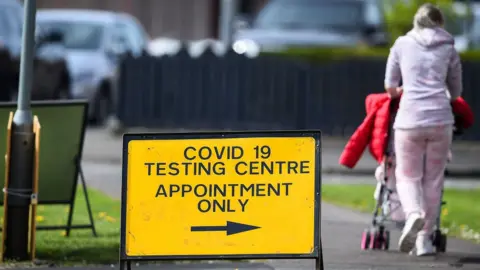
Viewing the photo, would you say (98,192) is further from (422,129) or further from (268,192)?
(268,192)

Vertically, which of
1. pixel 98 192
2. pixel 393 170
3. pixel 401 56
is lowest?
pixel 98 192

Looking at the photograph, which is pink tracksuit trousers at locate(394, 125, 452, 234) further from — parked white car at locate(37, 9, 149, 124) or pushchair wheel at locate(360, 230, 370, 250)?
parked white car at locate(37, 9, 149, 124)

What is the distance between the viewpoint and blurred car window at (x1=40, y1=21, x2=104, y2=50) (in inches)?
965

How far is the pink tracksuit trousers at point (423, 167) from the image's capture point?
1002 cm

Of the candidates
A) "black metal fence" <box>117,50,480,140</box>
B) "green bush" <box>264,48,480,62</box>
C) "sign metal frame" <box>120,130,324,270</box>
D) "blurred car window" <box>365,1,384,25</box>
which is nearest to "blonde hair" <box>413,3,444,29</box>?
"sign metal frame" <box>120,130,324,270</box>

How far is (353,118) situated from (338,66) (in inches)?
30.7

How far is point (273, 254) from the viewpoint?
26.8ft

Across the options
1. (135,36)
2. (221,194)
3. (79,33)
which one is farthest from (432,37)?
(135,36)

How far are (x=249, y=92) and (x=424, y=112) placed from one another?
435 inches

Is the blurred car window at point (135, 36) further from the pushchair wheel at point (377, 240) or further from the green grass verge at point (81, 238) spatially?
the pushchair wheel at point (377, 240)

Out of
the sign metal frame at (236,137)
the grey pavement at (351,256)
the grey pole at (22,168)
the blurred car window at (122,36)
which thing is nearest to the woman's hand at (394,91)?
the grey pavement at (351,256)

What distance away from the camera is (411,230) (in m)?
9.75

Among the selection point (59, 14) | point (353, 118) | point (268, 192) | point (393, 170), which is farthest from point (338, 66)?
point (268, 192)

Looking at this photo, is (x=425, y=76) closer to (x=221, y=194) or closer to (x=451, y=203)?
(x=221, y=194)
